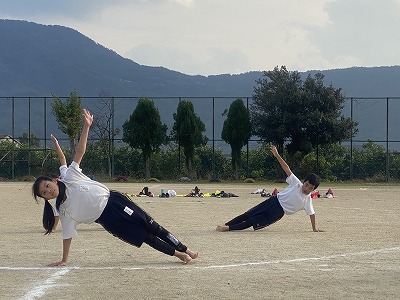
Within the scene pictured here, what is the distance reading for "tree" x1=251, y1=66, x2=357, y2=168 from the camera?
45.0m

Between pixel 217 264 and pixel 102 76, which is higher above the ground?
pixel 102 76

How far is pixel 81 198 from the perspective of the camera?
9992mm

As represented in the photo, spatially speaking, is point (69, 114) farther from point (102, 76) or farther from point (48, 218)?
point (102, 76)

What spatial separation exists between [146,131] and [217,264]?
35.6 metres

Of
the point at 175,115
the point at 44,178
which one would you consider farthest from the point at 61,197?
the point at 175,115

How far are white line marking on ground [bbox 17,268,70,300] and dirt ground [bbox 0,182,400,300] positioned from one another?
0.01m

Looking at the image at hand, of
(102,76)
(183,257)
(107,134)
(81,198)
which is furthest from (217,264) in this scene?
(102,76)

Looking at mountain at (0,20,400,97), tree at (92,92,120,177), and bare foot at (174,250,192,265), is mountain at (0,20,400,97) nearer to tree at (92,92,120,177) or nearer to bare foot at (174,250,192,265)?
A: tree at (92,92,120,177)

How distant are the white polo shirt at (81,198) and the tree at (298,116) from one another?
34.9 meters

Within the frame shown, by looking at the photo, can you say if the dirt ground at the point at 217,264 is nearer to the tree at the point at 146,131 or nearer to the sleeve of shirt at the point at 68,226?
the sleeve of shirt at the point at 68,226

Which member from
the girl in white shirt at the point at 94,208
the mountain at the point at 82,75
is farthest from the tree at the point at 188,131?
the mountain at the point at 82,75

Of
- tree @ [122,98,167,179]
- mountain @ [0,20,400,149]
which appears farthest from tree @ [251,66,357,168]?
mountain @ [0,20,400,149]

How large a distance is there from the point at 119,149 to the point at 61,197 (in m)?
39.0

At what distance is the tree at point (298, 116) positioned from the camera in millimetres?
45000
